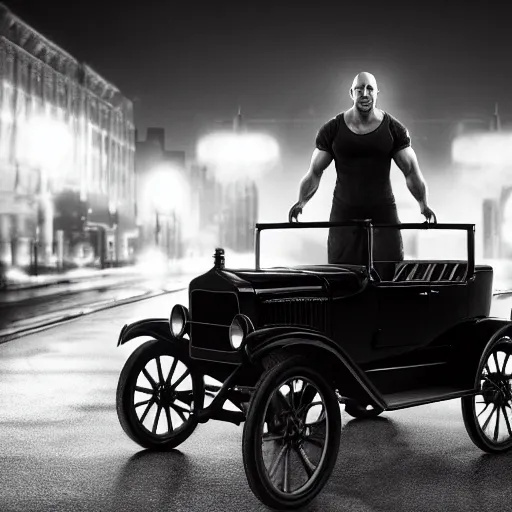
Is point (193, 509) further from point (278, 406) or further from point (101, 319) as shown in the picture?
point (101, 319)

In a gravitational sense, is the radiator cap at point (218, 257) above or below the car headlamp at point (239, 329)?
above

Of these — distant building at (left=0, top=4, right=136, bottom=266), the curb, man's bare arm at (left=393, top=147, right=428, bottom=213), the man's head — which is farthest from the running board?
distant building at (left=0, top=4, right=136, bottom=266)

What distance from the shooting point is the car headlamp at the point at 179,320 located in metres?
6.12

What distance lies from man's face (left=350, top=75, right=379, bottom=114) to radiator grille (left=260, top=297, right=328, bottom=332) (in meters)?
2.38

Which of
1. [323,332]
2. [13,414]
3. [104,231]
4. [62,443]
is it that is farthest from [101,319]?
[104,231]

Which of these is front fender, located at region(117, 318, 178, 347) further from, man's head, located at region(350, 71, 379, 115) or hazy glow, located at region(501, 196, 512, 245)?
hazy glow, located at region(501, 196, 512, 245)

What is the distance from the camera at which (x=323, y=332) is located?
19.1 feet

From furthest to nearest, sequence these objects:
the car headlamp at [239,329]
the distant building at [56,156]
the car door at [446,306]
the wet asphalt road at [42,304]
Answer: the distant building at [56,156] → the wet asphalt road at [42,304] → the car door at [446,306] → the car headlamp at [239,329]

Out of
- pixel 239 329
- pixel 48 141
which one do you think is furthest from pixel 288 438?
pixel 48 141

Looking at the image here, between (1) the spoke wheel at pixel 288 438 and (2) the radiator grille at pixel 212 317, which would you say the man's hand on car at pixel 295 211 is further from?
(1) the spoke wheel at pixel 288 438

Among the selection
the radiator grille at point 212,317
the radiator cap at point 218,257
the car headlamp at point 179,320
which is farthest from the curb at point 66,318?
the radiator cap at point 218,257

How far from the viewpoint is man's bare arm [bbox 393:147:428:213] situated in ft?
25.8

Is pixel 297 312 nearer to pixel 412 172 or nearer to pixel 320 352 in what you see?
pixel 320 352

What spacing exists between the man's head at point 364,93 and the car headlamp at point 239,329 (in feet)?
9.43
